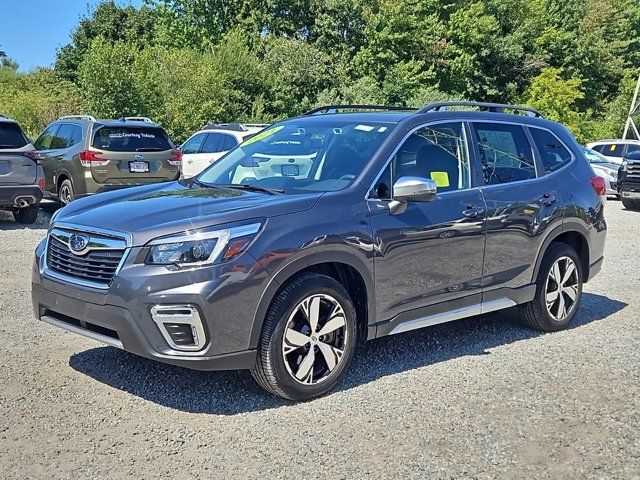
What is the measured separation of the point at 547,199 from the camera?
20.5 ft

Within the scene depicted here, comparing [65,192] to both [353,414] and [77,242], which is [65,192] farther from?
[353,414]

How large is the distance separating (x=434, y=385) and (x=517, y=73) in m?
39.3

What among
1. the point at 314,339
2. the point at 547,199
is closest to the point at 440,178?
the point at 547,199

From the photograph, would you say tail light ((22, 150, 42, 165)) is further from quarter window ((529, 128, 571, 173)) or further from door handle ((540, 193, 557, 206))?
door handle ((540, 193, 557, 206))

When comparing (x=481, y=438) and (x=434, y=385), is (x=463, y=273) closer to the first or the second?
(x=434, y=385)

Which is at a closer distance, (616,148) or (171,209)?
(171,209)

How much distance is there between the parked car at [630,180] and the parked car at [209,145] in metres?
8.95

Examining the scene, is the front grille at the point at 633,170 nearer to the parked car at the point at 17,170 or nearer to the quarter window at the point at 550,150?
the quarter window at the point at 550,150

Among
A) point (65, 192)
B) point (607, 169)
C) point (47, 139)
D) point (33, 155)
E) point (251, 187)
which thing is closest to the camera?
point (251, 187)

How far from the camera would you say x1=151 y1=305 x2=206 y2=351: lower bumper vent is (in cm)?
415

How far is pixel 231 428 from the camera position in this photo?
421 centimetres

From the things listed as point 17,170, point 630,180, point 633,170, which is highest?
point 17,170

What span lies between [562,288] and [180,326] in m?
3.74

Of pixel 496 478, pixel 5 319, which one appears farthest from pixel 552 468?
pixel 5 319
